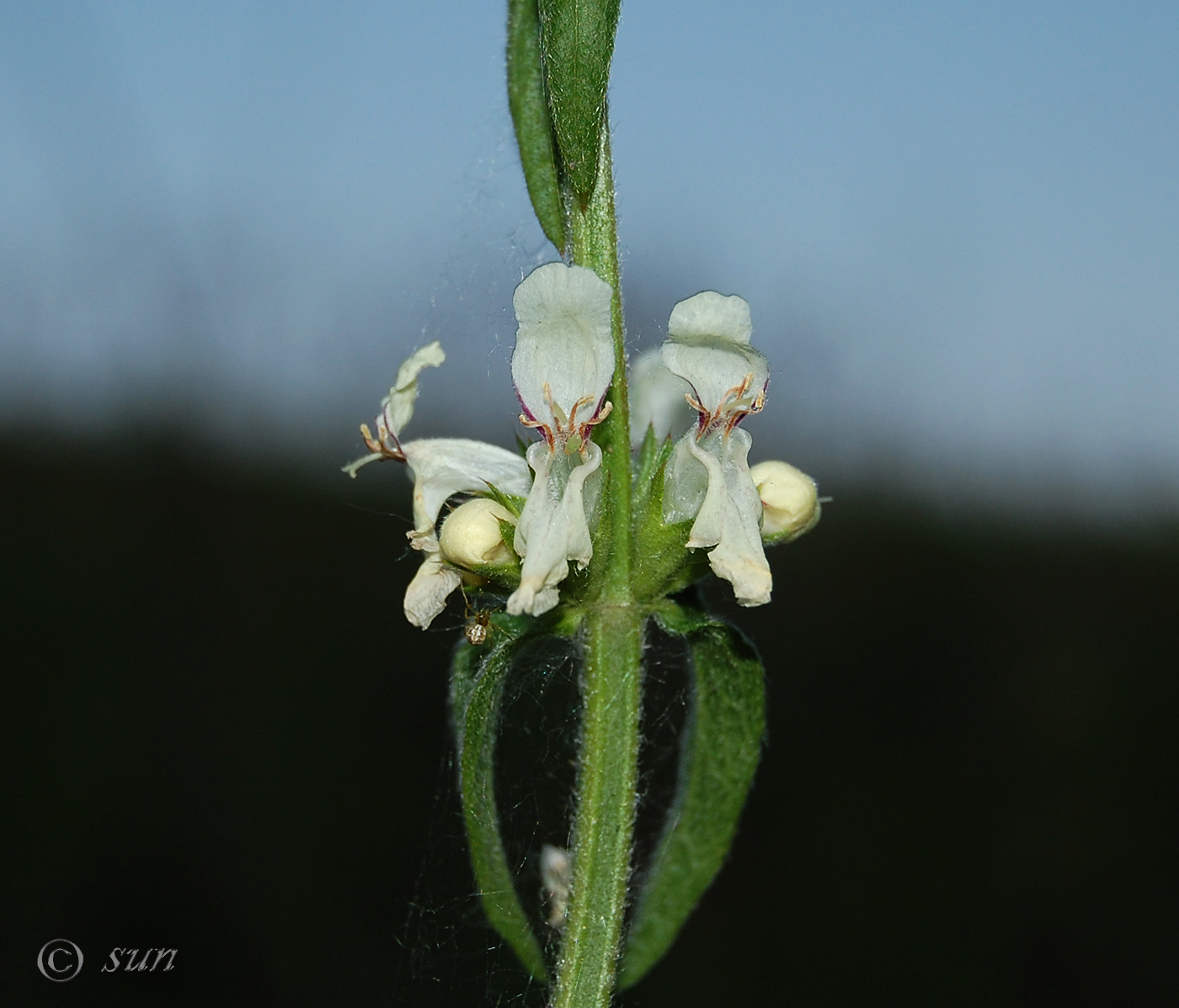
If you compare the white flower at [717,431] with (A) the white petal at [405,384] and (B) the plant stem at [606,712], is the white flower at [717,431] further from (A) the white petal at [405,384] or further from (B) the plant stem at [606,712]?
(A) the white petal at [405,384]

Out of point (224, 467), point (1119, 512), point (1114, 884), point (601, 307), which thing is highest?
point (601, 307)

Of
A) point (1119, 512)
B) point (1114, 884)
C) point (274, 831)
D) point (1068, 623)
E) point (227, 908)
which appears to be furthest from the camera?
point (1119, 512)

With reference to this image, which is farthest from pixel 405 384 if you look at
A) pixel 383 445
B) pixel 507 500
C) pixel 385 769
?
pixel 385 769

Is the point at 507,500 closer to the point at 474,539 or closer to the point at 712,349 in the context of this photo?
the point at 474,539

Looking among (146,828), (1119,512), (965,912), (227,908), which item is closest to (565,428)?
(227,908)

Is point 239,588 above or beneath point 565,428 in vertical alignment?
beneath

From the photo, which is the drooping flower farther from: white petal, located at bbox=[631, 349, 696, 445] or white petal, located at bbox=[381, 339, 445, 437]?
white petal, located at bbox=[631, 349, 696, 445]

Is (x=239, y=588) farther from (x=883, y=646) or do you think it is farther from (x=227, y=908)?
(x=883, y=646)
